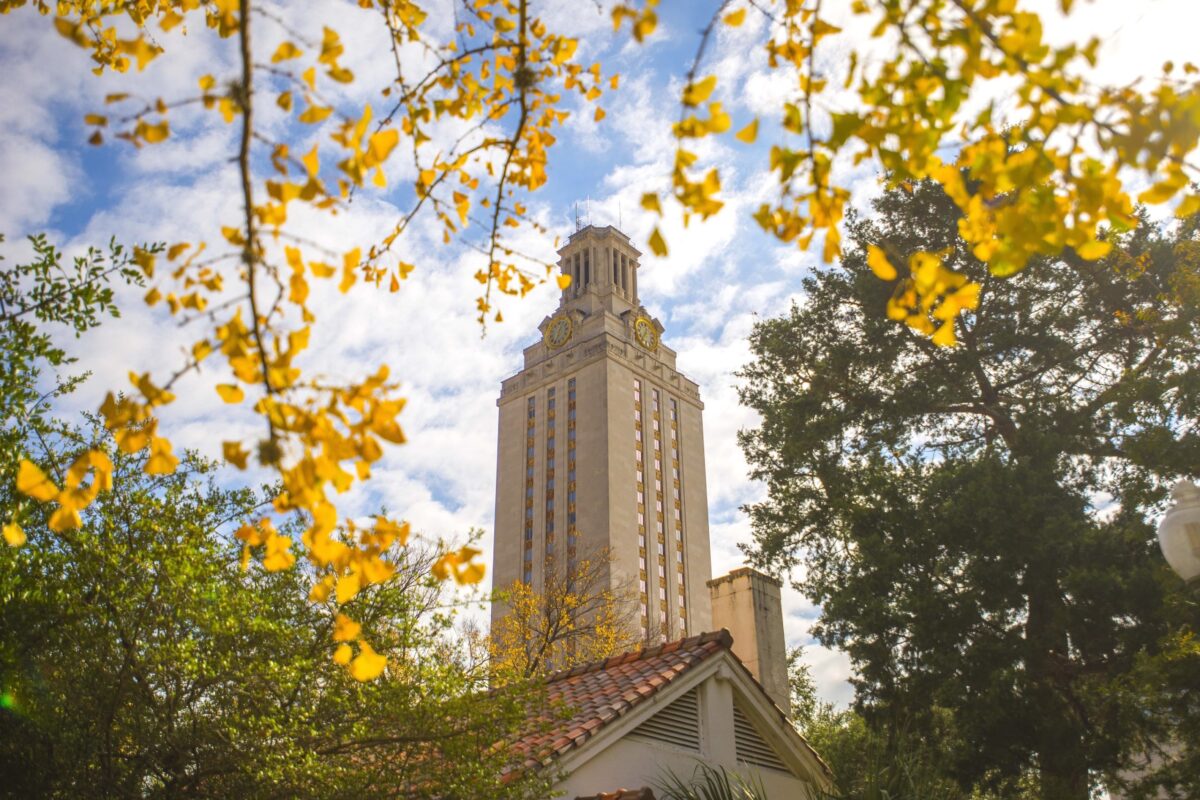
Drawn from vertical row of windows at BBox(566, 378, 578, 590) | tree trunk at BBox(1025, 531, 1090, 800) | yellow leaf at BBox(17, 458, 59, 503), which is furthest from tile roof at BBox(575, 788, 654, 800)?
vertical row of windows at BBox(566, 378, 578, 590)

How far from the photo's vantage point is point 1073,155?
275 cm

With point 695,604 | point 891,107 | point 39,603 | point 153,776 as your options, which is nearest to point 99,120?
point 891,107

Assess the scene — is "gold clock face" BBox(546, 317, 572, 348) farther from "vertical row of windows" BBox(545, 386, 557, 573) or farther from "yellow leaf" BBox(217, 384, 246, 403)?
"yellow leaf" BBox(217, 384, 246, 403)

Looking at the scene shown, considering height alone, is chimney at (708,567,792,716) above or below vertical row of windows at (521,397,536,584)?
below

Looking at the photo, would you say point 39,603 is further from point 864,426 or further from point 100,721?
point 864,426

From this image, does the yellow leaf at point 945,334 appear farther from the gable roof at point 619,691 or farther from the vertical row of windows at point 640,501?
the vertical row of windows at point 640,501

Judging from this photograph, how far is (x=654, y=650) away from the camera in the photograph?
12.2m

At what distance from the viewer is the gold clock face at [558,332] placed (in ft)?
299

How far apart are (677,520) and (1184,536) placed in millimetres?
79716

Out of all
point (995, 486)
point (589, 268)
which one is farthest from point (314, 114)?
point (589, 268)

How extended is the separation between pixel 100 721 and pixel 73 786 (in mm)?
446

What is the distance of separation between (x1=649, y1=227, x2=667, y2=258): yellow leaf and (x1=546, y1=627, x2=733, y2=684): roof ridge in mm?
8692

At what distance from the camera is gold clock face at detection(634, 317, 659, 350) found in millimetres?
91875

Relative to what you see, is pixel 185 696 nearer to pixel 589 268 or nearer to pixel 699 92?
pixel 699 92
